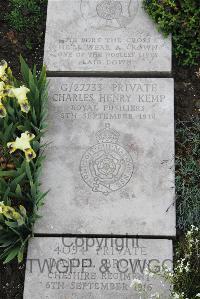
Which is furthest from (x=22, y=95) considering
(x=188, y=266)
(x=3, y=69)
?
(x=188, y=266)

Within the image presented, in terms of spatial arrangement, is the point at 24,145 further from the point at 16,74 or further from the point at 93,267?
the point at 16,74

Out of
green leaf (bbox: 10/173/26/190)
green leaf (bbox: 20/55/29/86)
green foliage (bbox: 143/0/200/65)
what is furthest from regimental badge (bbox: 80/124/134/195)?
green foliage (bbox: 143/0/200/65)

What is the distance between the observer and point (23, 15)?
193 inches

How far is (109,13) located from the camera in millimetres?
4539

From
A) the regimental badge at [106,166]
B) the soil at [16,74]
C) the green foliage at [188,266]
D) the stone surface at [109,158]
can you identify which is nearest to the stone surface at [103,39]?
the stone surface at [109,158]

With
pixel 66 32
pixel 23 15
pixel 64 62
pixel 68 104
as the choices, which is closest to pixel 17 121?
pixel 68 104

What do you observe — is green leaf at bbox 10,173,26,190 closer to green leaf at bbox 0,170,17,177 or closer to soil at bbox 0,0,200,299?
green leaf at bbox 0,170,17,177

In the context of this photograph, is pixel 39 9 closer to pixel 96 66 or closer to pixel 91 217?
pixel 96 66

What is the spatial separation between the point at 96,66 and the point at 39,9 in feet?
3.31

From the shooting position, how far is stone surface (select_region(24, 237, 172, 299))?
3523 mm

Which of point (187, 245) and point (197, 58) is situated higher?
point (197, 58)

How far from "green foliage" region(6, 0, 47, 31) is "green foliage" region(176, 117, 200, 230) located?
1.72 meters

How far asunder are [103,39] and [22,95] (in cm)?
110

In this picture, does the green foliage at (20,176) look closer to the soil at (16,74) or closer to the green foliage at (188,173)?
the soil at (16,74)
